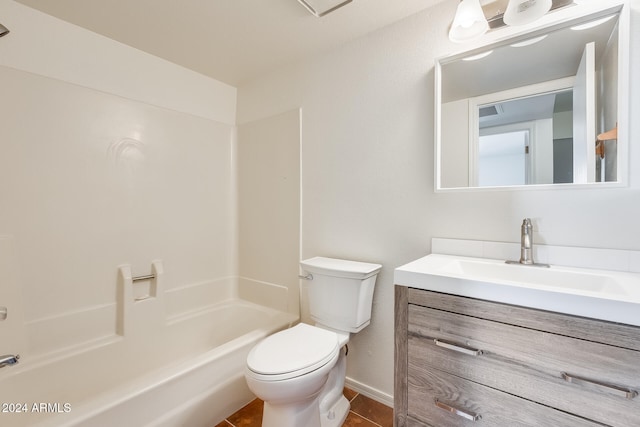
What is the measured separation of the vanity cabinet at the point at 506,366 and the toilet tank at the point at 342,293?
43 cm

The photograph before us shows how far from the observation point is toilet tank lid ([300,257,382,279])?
1.48 m

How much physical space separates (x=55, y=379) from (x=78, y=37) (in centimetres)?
186

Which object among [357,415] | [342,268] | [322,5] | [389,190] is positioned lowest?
[357,415]

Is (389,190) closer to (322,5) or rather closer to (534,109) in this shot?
(534,109)

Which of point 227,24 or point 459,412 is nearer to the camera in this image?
point 459,412

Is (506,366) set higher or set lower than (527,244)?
lower

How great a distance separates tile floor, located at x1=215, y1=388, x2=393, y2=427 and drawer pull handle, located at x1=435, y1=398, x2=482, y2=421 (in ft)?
2.10

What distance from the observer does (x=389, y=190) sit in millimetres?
1596

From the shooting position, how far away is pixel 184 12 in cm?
150

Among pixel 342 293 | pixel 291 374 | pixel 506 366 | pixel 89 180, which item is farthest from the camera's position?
pixel 89 180

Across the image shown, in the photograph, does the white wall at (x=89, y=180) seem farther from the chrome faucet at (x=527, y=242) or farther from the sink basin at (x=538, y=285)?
the chrome faucet at (x=527, y=242)

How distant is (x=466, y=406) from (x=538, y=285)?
469 mm

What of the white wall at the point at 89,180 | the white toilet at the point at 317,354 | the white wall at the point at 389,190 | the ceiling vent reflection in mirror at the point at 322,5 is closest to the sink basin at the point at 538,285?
the white wall at the point at 389,190

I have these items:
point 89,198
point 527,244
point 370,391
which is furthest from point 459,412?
point 89,198
